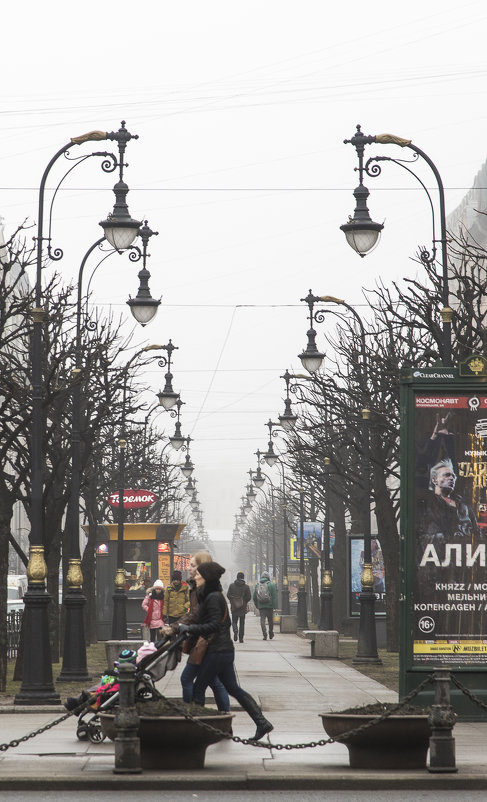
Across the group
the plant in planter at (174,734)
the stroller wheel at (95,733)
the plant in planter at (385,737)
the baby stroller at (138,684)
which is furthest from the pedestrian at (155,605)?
the plant in planter at (385,737)

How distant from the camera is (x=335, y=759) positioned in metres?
12.8

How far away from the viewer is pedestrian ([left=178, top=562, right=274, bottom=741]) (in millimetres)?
13750

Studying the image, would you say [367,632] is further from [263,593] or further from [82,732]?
[82,732]

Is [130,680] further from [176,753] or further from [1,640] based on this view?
[1,640]

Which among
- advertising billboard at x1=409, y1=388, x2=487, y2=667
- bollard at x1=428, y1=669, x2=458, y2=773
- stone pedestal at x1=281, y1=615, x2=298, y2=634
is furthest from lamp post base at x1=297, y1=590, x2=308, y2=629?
bollard at x1=428, y1=669, x2=458, y2=773

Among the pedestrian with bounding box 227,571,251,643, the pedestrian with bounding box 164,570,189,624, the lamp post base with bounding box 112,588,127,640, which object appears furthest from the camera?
the pedestrian with bounding box 227,571,251,643

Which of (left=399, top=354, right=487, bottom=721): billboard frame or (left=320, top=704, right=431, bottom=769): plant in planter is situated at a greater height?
(left=399, top=354, right=487, bottom=721): billboard frame

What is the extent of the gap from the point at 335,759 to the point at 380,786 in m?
1.47

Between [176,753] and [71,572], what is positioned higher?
[71,572]

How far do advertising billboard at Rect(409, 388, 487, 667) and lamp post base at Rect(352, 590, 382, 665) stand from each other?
12966mm

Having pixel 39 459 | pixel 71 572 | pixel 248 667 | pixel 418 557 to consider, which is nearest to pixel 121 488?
pixel 248 667

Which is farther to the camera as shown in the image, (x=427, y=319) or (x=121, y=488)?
(x=121, y=488)

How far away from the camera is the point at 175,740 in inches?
472

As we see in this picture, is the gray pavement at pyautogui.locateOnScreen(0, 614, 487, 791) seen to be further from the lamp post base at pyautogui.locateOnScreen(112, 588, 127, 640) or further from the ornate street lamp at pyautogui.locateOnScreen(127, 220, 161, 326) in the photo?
the lamp post base at pyautogui.locateOnScreen(112, 588, 127, 640)
